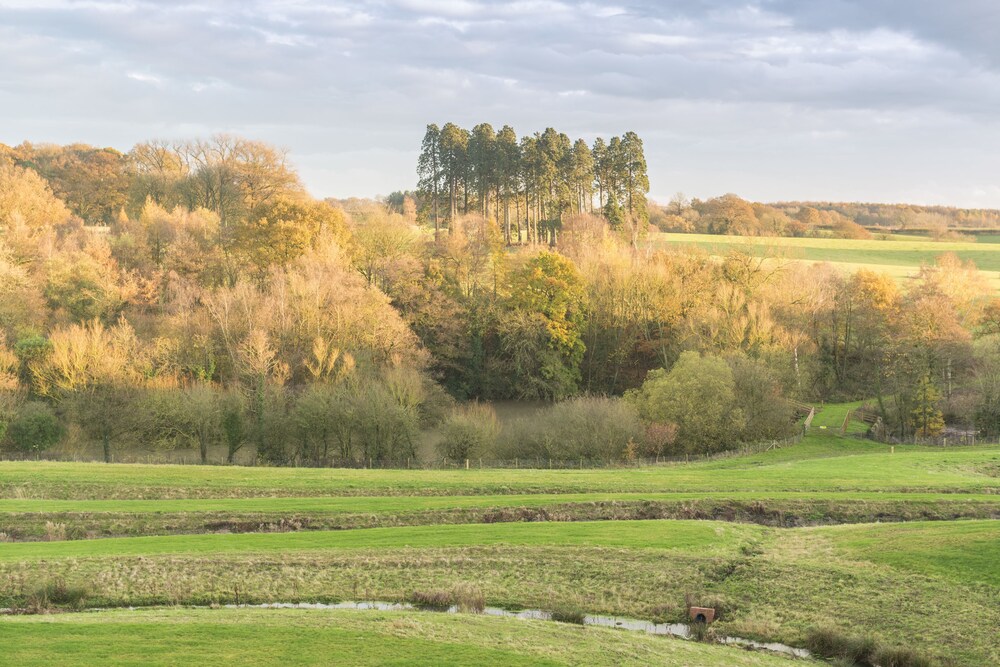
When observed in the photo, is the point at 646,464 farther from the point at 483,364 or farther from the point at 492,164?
the point at 492,164

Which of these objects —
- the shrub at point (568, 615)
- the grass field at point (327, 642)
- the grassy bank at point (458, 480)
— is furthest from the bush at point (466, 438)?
the grass field at point (327, 642)

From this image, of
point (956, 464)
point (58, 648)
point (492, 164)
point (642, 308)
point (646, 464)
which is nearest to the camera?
point (58, 648)

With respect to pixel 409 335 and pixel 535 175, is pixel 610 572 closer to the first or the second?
pixel 409 335

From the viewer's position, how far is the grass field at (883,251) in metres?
122

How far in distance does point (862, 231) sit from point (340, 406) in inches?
4967

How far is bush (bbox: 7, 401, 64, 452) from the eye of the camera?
63.1 metres

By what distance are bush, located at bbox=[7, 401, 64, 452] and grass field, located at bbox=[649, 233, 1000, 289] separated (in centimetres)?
7706

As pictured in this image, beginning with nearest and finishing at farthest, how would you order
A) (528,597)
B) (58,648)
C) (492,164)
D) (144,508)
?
(58,648) → (528,597) → (144,508) → (492,164)

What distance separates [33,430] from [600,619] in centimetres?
5251

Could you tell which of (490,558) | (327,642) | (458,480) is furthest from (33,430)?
(327,642)

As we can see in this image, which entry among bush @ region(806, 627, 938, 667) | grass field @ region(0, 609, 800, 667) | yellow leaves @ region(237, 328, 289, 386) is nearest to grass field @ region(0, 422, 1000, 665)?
grass field @ region(0, 609, 800, 667)

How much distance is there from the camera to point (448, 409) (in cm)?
7238

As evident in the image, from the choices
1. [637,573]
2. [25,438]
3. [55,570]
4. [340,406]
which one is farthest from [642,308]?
[55,570]

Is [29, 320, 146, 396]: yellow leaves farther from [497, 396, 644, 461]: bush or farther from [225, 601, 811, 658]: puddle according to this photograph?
[225, 601, 811, 658]: puddle
